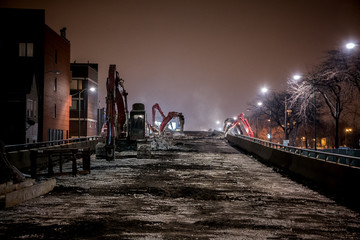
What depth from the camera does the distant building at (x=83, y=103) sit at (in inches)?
2879

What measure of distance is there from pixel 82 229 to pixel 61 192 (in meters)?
5.31

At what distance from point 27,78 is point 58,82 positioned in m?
7.29

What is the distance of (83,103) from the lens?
73.8 m

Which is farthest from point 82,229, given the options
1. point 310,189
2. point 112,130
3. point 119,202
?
point 112,130

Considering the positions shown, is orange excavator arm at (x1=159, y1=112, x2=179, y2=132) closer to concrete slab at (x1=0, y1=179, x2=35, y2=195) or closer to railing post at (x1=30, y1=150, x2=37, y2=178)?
railing post at (x1=30, y1=150, x2=37, y2=178)

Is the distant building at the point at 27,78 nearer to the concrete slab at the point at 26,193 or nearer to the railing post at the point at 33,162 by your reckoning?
the railing post at the point at 33,162

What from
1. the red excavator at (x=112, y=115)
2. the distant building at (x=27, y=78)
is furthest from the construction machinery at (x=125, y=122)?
the distant building at (x=27, y=78)

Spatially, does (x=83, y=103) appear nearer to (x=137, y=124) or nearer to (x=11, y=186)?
(x=137, y=124)

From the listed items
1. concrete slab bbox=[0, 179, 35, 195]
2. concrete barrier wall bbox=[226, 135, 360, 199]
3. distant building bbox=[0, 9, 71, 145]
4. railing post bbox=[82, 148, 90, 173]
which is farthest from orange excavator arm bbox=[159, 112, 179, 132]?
concrete slab bbox=[0, 179, 35, 195]

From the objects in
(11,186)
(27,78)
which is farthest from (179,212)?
(27,78)

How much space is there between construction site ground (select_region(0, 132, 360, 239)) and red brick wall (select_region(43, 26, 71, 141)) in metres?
35.1

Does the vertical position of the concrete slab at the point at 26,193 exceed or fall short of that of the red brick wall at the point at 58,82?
it falls short

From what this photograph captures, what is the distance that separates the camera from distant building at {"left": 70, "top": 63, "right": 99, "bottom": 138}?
73.1m

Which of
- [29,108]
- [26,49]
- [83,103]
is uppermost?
[26,49]
